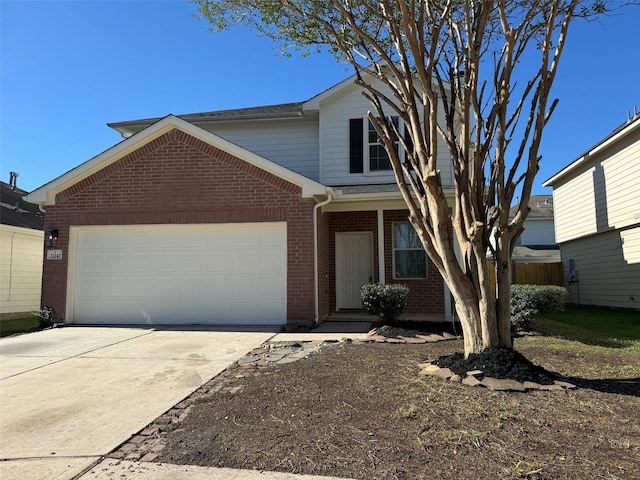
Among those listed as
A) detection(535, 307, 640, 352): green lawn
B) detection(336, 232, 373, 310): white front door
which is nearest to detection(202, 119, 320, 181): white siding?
detection(336, 232, 373, 310): white front door

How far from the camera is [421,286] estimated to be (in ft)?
37.8

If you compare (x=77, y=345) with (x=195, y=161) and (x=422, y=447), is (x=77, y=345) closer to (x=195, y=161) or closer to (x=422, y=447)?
(x=195, y=161)

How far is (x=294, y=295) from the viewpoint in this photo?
9.73 meters

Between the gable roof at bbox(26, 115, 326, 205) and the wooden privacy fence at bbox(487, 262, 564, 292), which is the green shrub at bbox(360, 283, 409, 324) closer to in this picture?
the gable roof at bbox(26, 115, 326, 205)

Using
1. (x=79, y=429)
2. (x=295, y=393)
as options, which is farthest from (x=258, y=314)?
(x=79, y=429)

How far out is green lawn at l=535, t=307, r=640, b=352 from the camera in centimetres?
824

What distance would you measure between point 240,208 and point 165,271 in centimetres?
232

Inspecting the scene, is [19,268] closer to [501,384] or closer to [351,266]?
[351,266]

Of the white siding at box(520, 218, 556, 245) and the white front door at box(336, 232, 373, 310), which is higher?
the white siding at box(520, 218, 556, 245)

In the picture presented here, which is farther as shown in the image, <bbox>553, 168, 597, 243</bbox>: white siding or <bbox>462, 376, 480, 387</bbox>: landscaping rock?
<bbox>553, 168, 597, 243</bbox>: white siding

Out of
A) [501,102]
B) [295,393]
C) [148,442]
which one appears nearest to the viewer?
[148,442]

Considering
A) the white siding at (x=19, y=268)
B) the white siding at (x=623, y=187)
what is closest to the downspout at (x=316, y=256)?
the white siding at (x=19, y=268)

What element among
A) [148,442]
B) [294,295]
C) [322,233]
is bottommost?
[148,442]

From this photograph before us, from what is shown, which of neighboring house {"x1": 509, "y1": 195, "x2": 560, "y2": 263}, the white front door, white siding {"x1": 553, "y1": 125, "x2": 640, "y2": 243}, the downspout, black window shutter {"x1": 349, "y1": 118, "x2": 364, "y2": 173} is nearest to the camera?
the downspout
